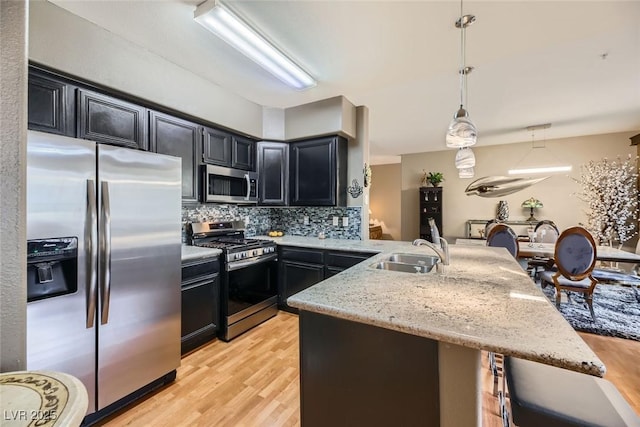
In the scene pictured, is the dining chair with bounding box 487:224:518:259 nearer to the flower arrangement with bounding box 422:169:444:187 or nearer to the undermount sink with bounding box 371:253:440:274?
the undermount sink with bounding box 371:253:440:274

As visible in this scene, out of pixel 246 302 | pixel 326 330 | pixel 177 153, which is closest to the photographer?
pixel 326 330

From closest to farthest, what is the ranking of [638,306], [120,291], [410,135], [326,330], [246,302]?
[326,330]
[120,291]
[246,302]
[638,306]
[410,135]

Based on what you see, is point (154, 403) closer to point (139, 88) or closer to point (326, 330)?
point (326, 330)

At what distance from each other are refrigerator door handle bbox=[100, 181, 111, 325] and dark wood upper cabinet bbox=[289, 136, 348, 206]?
86.0 inches

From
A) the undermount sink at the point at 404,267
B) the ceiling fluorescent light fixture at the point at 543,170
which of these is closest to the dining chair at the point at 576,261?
the undermount sink at the point at 404,267

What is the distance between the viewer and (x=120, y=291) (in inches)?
66.3

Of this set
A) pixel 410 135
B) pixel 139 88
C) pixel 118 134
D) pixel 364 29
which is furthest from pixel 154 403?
pixel 410 135

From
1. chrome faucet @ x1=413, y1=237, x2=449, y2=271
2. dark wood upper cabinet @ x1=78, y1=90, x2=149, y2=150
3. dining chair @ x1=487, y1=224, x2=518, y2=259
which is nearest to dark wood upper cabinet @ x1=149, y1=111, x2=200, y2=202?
dark wood upper cabinet @ x1=78, y1=90, x2=149, y2=150

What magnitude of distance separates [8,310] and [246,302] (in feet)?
7.16

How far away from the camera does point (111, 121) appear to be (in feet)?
6.85

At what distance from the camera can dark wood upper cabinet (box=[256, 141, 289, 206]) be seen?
352 centimetres

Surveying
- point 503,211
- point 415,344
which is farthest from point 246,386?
point 503,211

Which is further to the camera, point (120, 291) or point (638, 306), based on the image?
point (638, 306)

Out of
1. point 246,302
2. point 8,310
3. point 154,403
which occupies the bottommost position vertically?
point 154,403
